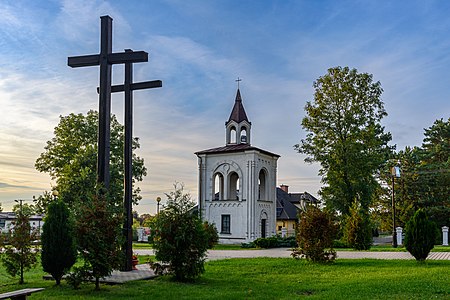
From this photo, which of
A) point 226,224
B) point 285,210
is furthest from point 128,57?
point 285,210

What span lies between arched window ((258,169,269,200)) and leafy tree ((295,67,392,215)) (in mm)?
3627

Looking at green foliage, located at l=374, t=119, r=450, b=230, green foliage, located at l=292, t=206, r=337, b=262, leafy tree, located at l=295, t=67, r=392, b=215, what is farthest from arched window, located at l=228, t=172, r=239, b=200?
green foliage, located at l=292, t=206, r=337, b=262

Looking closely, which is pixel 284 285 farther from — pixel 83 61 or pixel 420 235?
pixel 83 61

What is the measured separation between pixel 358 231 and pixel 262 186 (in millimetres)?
13186

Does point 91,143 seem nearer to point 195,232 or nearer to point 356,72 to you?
point 356,72

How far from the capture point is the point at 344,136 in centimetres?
3102

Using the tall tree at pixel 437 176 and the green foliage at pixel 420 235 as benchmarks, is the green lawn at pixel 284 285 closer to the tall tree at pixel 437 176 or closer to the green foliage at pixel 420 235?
the green foliage at pixel 420 235

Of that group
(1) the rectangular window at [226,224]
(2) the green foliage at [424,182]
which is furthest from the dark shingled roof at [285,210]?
(1) the rectangular window at [226,224]

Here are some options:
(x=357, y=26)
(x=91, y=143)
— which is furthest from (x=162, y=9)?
(x=91, y=143)

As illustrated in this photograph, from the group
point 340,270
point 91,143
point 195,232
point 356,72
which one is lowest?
point 340,270

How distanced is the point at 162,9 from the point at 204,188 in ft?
72.8

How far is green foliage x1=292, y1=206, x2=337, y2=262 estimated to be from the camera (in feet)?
50.8

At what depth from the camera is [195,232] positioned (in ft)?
37.1

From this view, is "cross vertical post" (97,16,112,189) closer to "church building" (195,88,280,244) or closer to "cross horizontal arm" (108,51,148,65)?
"cross horizontal arm" (108,51,148,65)
